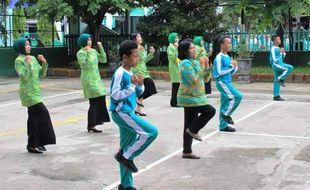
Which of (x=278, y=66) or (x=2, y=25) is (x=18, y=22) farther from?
(x=278, y=66)

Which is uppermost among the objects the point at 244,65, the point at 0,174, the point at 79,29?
the point at 79,29

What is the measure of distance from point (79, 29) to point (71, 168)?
17.6 metres

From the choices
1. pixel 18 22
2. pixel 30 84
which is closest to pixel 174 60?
pixel 30 84

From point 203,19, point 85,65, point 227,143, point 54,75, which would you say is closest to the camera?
point 227,143

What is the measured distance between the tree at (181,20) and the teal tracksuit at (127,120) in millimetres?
13885

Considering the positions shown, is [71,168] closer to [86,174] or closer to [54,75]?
[86,174]

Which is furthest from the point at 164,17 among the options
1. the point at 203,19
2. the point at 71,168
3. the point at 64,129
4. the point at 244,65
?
the point at 71,168

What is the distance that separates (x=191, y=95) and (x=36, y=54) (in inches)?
622

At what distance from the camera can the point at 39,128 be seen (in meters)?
7.57

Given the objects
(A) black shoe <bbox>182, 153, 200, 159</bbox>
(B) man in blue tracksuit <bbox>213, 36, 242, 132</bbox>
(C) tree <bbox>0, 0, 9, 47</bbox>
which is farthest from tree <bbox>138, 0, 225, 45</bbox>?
(A) black shoe <bbox>182, 153, 200, 159</bbox>

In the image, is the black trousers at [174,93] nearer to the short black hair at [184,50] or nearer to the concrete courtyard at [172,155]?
the concrete courtyard at [172,155]

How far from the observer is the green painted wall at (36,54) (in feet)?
68.2

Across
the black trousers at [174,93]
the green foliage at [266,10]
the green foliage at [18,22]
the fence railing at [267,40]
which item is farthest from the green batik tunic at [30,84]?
the green foliage at [18,22]

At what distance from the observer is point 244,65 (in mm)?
16906
